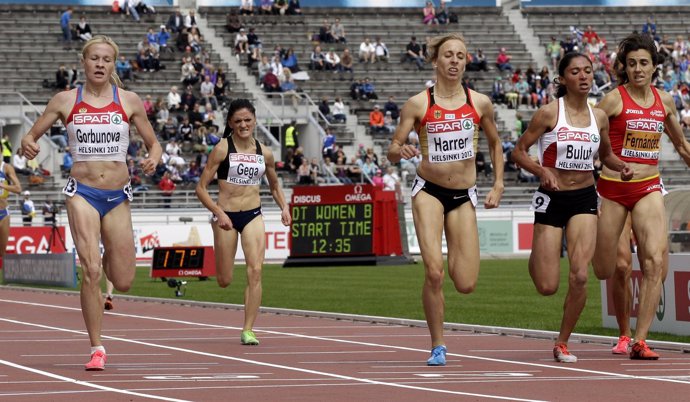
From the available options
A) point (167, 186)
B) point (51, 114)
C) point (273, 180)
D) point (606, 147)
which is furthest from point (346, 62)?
point (51, 114)

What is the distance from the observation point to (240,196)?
51.0 feet

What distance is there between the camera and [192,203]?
45.4 m

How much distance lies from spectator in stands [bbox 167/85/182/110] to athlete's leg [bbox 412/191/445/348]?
37997 mm

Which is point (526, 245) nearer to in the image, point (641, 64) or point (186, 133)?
point (186, 133)

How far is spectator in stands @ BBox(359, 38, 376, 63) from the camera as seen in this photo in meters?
56.2

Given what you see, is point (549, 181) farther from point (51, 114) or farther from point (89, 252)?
point (51, 114)

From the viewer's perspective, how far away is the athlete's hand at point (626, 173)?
40.8 feet

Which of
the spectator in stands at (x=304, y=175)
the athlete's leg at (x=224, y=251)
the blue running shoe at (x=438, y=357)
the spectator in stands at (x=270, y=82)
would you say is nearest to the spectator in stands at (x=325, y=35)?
the spectator in stands at (x=270, y=82)

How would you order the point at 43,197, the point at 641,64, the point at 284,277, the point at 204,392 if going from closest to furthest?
the point at 204,392
the point at 641,64
the point at 284,277
the point at 43,197

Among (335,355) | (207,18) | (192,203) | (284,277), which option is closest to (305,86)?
(207,18)

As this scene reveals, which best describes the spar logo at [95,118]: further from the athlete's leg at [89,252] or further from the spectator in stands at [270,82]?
the spectator in stands at [270,82]

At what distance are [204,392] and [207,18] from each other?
156ft

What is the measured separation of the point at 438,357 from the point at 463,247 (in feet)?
3.16

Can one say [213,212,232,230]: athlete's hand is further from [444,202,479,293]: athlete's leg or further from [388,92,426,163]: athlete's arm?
[444,202,479,293]: athlete's leg
